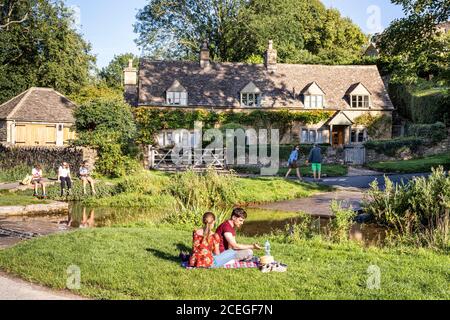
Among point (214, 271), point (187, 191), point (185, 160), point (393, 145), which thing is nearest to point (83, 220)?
point (187, 191)

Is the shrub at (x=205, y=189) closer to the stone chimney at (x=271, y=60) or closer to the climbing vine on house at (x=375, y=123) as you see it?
the climbing vine on house at (x=375, y=123)

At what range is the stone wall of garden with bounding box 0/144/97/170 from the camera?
28.1m

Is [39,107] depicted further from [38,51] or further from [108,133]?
[108,133]

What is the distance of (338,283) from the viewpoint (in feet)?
27.1

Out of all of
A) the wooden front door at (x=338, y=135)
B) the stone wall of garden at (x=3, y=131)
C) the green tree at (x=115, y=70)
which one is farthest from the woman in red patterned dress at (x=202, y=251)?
the green tree at (x=115, y=70)

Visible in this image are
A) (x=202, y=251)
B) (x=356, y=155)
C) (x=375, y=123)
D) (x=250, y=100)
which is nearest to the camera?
(x=202, y=251)

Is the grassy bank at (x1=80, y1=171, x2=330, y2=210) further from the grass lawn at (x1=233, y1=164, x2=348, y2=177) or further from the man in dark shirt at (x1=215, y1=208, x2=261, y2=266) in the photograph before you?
the man in dark shirt at (x1=215, y1=208, x2=261, y2=266)

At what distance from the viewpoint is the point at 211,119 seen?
41906mm

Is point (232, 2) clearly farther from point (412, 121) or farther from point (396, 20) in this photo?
point (396, 20)

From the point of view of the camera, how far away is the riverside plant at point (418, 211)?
12.1 meters

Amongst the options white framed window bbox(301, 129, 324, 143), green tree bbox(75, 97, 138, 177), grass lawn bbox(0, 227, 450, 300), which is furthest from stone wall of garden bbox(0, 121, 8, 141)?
grass lawn bbox(0, 227, 450, 300)

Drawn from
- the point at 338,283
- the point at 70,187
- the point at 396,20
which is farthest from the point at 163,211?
the point at 396,20

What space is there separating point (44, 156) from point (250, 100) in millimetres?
18997
